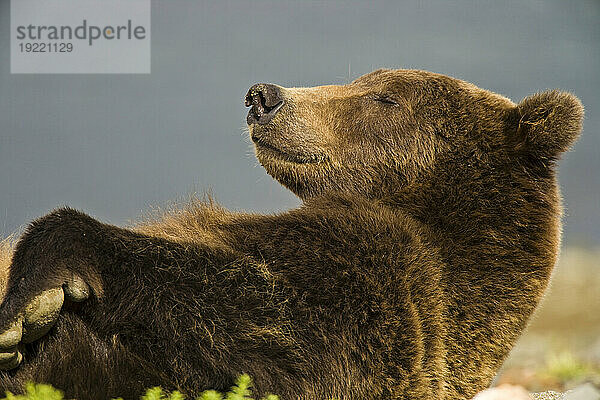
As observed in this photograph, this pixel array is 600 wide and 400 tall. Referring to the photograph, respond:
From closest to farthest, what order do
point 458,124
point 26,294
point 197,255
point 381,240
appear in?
point 26,294 → point 197,255 → point 381,240 → point 458,124

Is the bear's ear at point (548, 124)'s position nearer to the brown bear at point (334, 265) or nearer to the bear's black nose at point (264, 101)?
the brown bear at point (334, 265)

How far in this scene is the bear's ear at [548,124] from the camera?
11.0 feet

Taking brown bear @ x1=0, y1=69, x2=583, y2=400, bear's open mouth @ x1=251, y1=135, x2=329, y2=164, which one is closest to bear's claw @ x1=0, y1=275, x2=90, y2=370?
brown bear @ x1=0, y1=69, x2=583, y2=400

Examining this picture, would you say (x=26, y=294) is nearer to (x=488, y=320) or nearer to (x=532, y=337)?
(x=488, y=320)

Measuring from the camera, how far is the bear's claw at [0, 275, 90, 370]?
2369 millimetres

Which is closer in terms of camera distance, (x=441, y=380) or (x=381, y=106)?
(x=441, y=380)

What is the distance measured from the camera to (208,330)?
2.74m

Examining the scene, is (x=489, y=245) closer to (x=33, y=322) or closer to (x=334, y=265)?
(x=334, y=265)

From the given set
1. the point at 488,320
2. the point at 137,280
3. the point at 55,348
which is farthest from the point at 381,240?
the point at 55,348

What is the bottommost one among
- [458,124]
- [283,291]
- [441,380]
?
[441,380]

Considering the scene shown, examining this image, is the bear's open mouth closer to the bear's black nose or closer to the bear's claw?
the bear's black nose

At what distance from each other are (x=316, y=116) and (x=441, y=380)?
1416 mm

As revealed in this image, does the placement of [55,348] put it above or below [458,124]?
below

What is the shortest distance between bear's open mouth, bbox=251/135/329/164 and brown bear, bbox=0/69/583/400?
0.01 m
